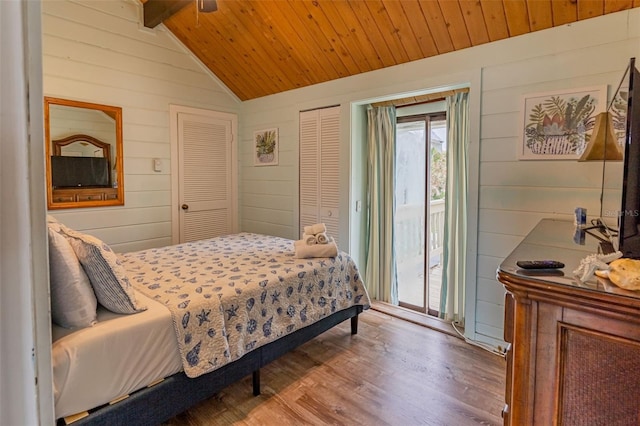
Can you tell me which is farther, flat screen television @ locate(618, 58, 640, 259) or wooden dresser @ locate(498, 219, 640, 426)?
flat screen television @ locate(618, 58, 640, 259)

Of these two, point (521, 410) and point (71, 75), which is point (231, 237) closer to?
point (71, 75)

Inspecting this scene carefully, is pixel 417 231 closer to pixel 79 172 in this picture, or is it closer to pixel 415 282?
pixel 415 282

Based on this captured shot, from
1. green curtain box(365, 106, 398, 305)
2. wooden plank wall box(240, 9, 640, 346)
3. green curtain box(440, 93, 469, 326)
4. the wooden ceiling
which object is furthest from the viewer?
green curtain box(365, 106, 398, 305)

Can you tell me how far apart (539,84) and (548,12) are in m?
0.45

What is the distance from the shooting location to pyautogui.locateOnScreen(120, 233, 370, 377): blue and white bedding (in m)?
1.87

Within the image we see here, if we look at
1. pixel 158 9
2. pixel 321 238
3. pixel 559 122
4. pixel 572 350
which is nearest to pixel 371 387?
pixel 321 238

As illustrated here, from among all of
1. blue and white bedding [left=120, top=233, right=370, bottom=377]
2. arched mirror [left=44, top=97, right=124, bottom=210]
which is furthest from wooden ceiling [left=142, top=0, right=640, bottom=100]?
blue and white bedding [left=120, top=233, right=370, bottom=377]

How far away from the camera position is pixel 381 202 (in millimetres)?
3799

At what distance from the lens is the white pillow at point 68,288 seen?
148 cm

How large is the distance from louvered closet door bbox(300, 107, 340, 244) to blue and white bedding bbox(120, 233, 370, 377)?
907 mm

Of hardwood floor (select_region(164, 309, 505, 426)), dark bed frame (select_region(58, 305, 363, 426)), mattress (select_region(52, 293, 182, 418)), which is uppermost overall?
mattress (select_region(52, 293, 182, 418))

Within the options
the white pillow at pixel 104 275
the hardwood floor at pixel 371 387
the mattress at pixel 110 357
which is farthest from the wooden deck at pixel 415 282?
the white pillow at pixel 104 275

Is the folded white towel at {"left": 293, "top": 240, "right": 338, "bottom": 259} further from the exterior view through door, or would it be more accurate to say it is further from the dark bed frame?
the exterior view through door

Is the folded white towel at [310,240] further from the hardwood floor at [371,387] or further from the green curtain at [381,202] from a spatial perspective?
the green curtain at [381,202]
